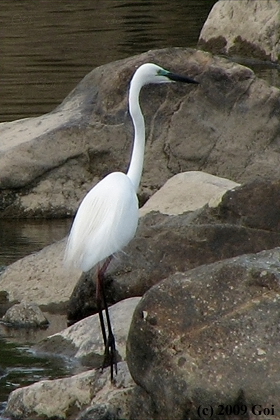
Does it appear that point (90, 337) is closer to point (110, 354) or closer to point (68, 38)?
point (110, 354)

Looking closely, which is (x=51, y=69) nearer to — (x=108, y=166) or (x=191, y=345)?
(x=108, y=166)

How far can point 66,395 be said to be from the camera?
6738 millimetres

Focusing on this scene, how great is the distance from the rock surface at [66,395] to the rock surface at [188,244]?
1556mm

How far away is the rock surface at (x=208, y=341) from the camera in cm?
579

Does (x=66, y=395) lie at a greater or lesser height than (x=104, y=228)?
lesser

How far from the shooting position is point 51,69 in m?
20.2

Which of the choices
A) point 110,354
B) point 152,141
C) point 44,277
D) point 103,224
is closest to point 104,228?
point 103,224

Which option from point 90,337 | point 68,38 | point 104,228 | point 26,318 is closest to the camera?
point 104,228

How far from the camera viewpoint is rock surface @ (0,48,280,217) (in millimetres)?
12172

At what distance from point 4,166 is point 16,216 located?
1.86 ft

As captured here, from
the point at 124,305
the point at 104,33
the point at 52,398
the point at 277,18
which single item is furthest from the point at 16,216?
the point at 104,33

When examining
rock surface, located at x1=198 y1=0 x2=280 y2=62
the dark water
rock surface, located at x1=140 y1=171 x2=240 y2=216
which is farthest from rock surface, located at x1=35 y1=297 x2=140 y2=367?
rock surface, located at x1=198 y1=0 x2=280 y2=62

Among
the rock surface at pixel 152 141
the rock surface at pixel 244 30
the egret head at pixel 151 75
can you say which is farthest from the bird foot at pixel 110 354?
the rock surface at pixel 244 30

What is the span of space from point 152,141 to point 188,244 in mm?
4031
